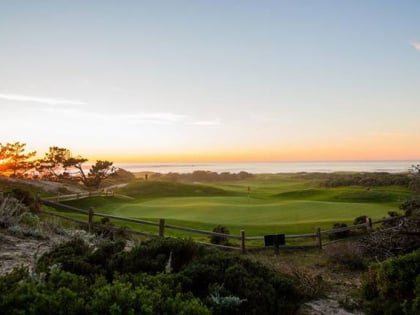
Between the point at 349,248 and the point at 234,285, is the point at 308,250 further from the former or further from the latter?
the point at 234,285

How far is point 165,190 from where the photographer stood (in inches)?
1871

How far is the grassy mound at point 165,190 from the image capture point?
151 feet

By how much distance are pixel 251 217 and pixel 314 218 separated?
3885mm

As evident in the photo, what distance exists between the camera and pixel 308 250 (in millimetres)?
17000

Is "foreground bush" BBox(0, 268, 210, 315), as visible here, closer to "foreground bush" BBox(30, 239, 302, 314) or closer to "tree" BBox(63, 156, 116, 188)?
"foreground bush" BBox(30, 239, 302, 314)

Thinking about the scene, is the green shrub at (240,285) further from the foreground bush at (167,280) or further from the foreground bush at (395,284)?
the foreground bush at (395,284)

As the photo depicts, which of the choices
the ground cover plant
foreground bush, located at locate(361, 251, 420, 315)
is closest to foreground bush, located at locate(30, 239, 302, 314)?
the ground cover plant

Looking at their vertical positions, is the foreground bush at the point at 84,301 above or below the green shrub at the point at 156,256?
above

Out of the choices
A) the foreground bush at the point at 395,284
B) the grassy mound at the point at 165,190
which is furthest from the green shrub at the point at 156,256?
the grassy mound at the point at 165,190

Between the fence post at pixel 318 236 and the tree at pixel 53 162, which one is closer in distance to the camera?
the fence post at pixel 318 236

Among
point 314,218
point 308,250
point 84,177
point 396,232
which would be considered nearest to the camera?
point 396,232

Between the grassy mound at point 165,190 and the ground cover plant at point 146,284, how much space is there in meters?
39.1

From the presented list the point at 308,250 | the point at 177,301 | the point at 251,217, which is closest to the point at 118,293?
Result: the point at 177,301

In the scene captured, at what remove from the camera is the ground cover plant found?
368cm
